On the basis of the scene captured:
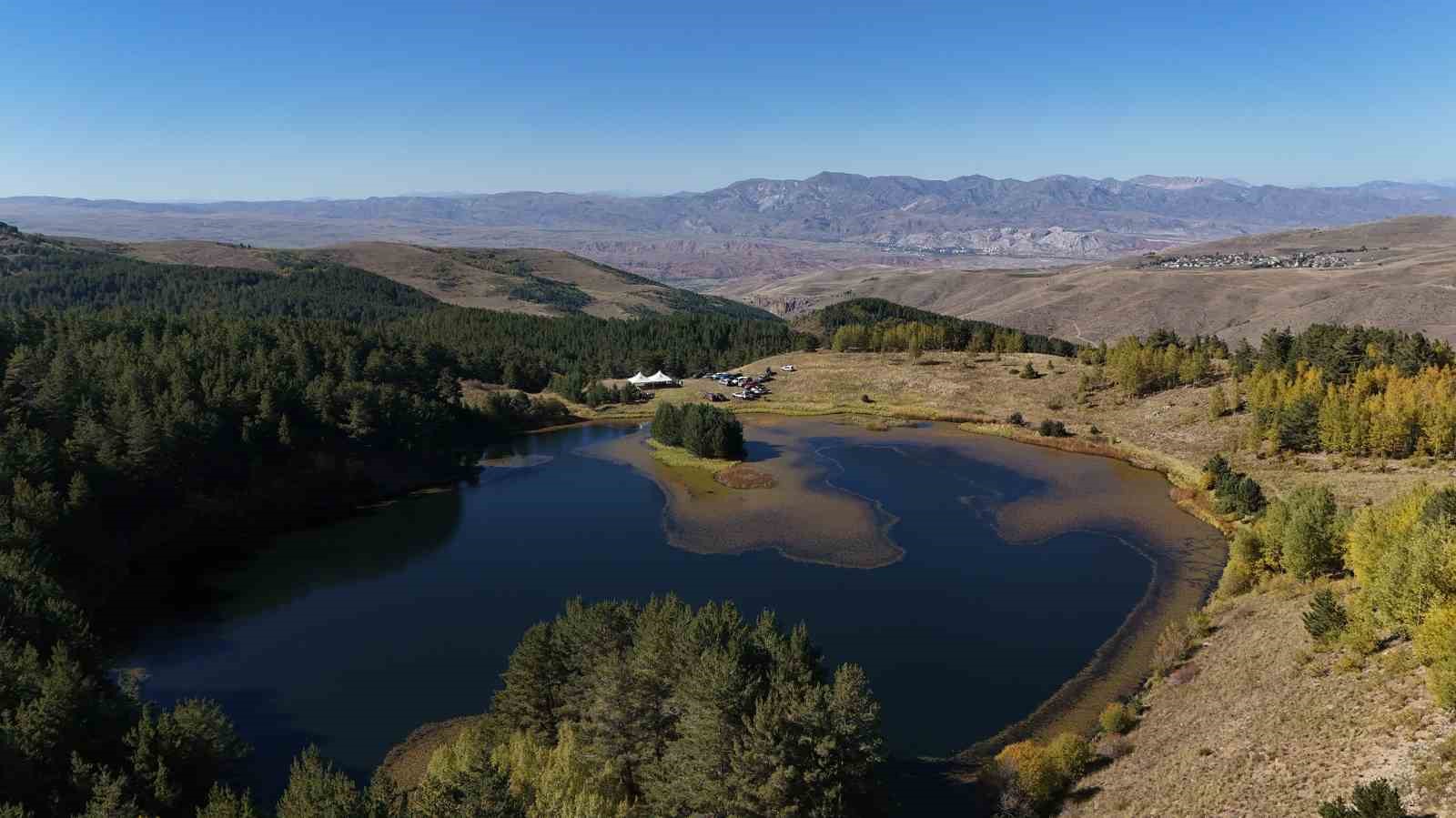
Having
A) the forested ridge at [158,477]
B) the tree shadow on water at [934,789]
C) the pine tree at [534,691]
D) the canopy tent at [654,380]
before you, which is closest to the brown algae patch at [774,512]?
the tree shadow on water at [934,789]

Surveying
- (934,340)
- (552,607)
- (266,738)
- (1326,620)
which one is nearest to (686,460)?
(552,607)

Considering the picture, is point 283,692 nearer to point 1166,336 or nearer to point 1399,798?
point 1399,798

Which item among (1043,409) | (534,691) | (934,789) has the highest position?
(534,691)

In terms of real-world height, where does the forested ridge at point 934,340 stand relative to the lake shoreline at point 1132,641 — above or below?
above

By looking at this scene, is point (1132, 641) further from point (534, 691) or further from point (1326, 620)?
point (534, 691)

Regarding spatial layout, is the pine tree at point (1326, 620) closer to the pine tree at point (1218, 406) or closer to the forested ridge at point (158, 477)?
the forested ridge at point (158, 477)

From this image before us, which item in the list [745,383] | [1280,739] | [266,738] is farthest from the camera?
[745,383]
